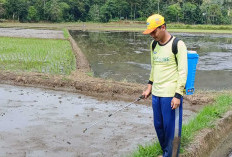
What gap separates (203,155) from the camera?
3.95m

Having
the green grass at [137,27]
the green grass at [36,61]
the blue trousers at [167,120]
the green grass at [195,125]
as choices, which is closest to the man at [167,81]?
the blue trousers at [167,120]

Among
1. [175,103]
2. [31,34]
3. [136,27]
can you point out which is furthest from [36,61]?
[136,27]

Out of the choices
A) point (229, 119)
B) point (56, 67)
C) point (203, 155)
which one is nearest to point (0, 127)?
point (203, 155)

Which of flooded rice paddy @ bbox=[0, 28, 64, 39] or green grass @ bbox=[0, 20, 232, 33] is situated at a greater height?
green grass @ bbox=[0, 20, 232, 33]

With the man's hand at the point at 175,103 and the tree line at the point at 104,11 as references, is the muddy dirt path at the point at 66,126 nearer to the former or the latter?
the man's hand at the point at 175,103

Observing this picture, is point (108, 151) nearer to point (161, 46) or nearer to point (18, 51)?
point (161, 46)

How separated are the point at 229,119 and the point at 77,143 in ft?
8.41

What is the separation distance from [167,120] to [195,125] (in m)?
1.60

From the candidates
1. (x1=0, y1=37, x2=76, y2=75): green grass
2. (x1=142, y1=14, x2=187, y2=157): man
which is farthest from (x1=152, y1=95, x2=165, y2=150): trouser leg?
(x1=0, y1=37, x2=76, y2=75): green grass

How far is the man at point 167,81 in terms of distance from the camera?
2.86m

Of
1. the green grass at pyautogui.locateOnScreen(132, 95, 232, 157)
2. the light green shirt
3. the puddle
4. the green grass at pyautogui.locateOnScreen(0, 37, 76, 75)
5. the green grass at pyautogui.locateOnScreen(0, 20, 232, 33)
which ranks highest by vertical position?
the green grass at pyautogui.locateOnScreen(0, 20, 232, 33)

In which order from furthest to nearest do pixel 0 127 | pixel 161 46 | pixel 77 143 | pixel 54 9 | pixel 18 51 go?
1. pixel 54 9
2. pixel 18 51
3. pixel 0 127
4. pixel 77 143
5. pixel 161 46

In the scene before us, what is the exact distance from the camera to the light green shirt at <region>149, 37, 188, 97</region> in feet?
9.36

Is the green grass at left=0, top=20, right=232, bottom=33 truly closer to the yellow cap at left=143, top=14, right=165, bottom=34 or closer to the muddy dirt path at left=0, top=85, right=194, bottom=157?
the muddy dirt path at left=0, top=85, right=194, bottom=157
